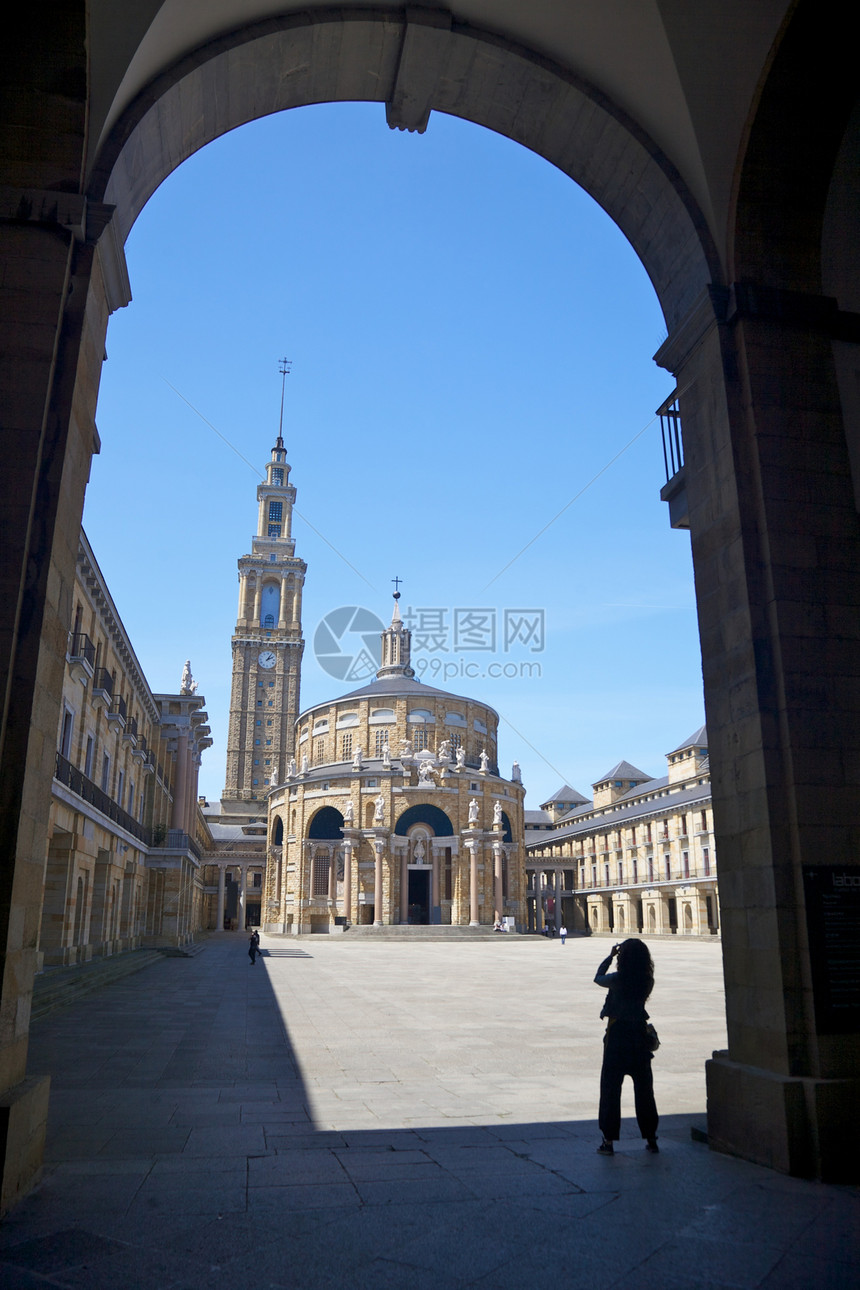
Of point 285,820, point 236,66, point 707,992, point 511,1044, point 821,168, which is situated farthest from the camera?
point 285,820

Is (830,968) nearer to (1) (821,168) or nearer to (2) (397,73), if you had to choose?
(1) (821,168)

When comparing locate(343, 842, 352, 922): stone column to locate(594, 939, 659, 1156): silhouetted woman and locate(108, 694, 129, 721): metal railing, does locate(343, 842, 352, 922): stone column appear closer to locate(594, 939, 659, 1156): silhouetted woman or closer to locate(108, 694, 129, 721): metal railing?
locate(108, 694, 129, 721): metal railing

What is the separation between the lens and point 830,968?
5.75 metres

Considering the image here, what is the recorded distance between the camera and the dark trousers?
5.99 meters

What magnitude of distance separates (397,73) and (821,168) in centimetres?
404

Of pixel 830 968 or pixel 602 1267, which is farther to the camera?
pixel 830 968

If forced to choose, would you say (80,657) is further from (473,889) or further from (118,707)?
(473,889)

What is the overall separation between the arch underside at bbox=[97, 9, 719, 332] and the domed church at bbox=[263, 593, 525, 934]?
53.7 m

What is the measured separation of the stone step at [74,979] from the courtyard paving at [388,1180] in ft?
11.6

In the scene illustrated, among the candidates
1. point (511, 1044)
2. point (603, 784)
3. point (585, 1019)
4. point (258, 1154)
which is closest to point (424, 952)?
point (585, 1019)

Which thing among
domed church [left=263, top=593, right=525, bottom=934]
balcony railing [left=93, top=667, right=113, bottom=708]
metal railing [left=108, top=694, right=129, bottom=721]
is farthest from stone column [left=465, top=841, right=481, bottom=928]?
balcony railing [left=93, top=667, right=113, bottom=708]

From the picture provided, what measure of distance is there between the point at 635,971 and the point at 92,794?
1985 centimetres

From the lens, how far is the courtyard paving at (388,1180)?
400 centimetres

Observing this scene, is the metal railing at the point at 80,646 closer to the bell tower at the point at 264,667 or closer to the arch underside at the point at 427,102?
the arch underside at the point at 427,102
